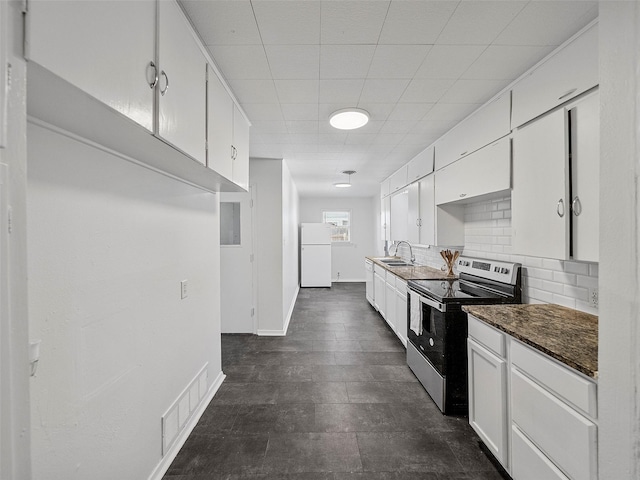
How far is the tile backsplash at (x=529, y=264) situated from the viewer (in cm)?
178

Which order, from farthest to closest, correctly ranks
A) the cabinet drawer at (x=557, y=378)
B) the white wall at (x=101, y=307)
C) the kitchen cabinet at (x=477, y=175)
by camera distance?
the kitchen cabinet at (x=477, y=175), the cabinet drawer at (x=557, y=378), the white wall at (x=101, y=307)

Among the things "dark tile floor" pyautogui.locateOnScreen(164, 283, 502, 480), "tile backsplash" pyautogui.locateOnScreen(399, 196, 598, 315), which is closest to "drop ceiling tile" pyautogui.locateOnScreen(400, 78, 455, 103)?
"tile backsplash" pyautogui.locateOnScreen(399, 196, 598, 315)

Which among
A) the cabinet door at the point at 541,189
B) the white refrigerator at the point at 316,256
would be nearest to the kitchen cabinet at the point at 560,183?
the cabinet door at the point at 541,189

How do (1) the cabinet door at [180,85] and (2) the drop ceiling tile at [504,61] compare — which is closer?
(1) the cabinet door at [180,85]

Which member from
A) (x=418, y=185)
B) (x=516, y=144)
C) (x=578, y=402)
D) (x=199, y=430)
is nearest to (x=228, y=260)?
(x=199, y=430)

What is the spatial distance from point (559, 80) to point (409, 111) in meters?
1.04

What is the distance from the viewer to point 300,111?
2443 millimetres

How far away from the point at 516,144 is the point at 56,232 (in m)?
2.53

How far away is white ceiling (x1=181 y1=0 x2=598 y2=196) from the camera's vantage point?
1369mm

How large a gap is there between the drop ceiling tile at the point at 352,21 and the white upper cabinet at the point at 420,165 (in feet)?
6.75

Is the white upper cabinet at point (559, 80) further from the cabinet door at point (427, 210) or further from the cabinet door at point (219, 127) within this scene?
the cabinet door at point (219, 127)

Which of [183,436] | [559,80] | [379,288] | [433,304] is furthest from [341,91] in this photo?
[379,288]

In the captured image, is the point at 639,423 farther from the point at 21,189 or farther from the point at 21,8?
the point at 21,8

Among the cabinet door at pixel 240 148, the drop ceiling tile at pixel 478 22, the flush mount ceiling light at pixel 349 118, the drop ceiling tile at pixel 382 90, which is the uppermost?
the drop ceiling tile at pixel 478 22
